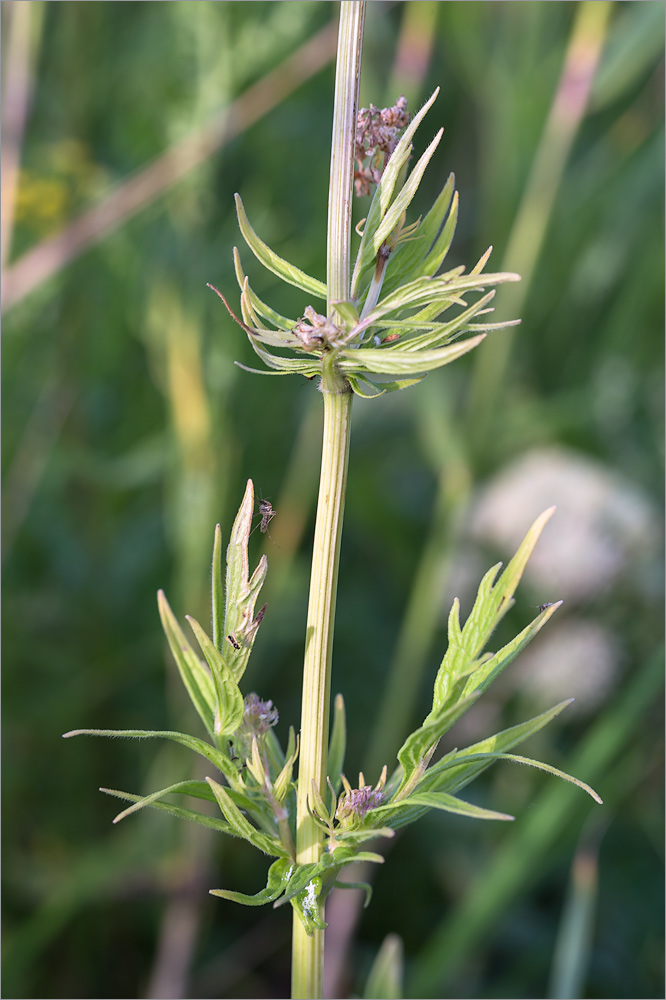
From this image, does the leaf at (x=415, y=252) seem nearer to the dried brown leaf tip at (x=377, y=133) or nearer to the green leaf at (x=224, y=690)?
the dried brown leaf tip at (x=377, y=133)

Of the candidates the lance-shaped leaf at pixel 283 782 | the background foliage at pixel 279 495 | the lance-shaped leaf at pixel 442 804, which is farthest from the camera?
the background foliage at pixel 279 495

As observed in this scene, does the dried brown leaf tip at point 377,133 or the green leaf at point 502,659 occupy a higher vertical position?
the dried brown leaf tip at point 377,133

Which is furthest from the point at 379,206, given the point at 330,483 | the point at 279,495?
the point at 279,495

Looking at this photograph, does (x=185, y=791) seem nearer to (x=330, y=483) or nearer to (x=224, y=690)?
(x=224, y=690)

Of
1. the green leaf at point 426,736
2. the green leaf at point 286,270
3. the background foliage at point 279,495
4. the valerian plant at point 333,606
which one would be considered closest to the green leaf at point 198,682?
the valerian plant at point 333,606

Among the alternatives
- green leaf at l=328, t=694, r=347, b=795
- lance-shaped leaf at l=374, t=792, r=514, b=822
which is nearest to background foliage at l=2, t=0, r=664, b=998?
green leaf at l=328, t=694, r=347, b=795

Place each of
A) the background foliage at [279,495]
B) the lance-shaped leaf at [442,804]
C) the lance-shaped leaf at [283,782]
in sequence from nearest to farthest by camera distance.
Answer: the lance-shaped leaf at [442,804] < the lance-shaped leaf at [283,782] < the background foliage at [279,495]
